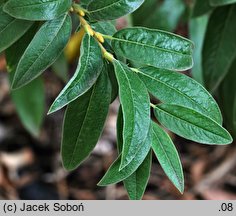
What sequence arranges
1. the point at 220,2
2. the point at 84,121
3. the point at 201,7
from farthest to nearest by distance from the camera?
1. the point at 201,7
2. the point at 220,2
3. the point at 84,121

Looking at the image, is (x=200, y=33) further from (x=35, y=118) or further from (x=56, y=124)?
(x=56, y=124)

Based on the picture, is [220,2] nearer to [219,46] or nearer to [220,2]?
[220,2]

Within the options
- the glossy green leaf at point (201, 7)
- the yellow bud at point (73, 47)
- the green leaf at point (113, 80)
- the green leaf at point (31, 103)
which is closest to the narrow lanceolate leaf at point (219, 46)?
the glossy green leaf at point (201, 7)

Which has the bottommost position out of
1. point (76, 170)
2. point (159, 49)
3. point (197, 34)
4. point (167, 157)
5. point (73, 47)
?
point (76, 170)

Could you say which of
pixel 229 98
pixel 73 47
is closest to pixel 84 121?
pixel 229 98

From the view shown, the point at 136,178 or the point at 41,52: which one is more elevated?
the point at 41,52

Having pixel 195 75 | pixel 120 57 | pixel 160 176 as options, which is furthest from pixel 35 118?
pixel 120 57
